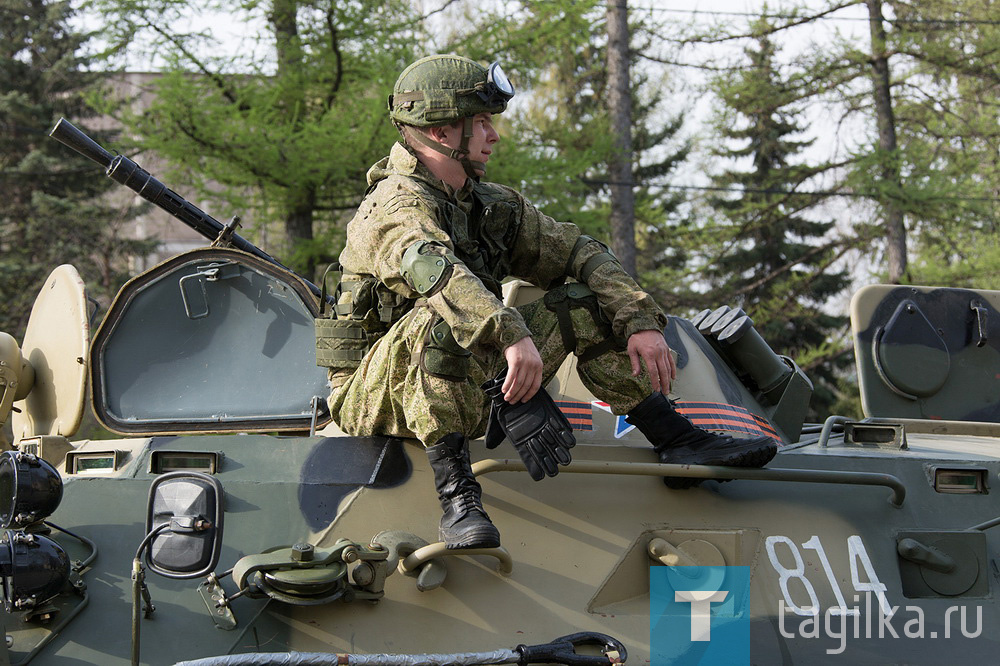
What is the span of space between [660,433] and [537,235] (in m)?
0.89

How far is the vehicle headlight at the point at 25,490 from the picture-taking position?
3324mm

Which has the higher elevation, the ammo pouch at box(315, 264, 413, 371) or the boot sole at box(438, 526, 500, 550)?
the ammo pouch at box(315, 264, 413, 371)

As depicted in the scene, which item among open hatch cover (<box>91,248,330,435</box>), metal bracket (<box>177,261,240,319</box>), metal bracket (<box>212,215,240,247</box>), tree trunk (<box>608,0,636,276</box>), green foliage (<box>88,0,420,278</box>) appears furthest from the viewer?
tree trunk (<box>608,0,636,276</box>)

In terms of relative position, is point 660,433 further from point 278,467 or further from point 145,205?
point 145,205

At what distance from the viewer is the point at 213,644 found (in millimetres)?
3344

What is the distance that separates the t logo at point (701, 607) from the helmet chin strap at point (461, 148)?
1631 millimetres

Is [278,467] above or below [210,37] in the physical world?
below

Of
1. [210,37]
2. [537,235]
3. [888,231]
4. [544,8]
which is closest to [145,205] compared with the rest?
[210,37]

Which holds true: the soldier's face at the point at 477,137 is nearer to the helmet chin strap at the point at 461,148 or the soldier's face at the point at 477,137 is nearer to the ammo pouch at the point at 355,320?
the helmet chin strap at the point at 461,148

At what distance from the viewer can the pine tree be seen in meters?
17.5

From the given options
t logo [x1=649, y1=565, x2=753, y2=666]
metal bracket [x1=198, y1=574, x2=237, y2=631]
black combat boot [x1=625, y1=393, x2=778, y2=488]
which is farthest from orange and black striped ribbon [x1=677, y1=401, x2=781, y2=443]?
metal bracket [x1=198, y1=574, x2=237, y2=631]

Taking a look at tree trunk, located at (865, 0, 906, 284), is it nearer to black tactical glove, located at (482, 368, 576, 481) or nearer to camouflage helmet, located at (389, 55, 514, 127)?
camouflage helmet, located at (389, 55, 514, 127)

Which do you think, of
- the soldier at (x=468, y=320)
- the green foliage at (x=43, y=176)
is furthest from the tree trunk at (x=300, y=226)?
the soldier at (x=468, y=320)

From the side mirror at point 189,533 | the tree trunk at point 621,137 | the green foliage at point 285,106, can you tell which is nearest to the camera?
the side mirror at point 189,533
